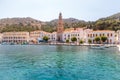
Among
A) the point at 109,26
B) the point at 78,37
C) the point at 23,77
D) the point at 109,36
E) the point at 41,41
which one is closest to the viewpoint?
the point at 23,77

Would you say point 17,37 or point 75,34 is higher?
point 75,34

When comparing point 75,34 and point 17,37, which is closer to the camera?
point 75,34

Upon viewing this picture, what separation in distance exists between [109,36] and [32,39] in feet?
159

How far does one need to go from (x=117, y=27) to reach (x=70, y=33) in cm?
2872

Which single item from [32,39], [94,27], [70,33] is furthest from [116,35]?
[32,39]

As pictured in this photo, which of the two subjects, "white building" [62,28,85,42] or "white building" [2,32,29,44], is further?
"white building" [2,32,29,44]

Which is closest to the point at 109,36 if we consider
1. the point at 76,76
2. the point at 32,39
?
the point at 32,39

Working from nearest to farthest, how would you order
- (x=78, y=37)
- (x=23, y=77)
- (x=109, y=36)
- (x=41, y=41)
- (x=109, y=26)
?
(x=23, y=77)
(x=109, y=36)
(x=78, y=37)
(x=41, y=41)
(x=109, y=26)

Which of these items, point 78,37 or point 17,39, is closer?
point 78,37

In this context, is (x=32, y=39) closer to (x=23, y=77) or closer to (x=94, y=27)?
(x=94, y=27)

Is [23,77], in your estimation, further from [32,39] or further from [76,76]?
[32,39]

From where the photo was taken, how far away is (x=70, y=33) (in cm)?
11856

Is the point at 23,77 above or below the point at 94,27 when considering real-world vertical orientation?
below

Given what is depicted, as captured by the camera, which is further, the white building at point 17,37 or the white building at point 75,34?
the white building at point 17,37
